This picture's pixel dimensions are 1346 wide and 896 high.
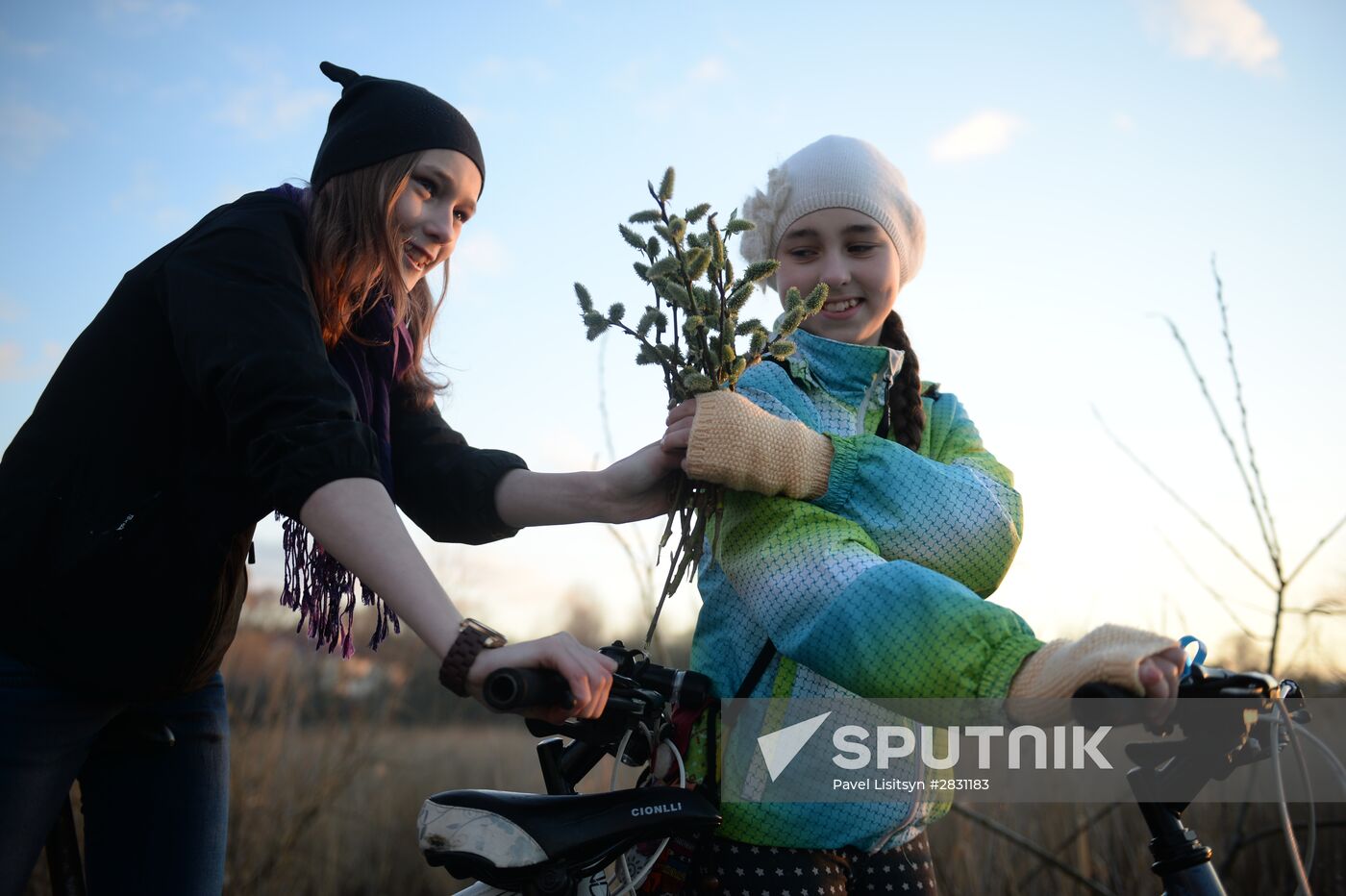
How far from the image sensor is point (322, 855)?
5.04 metres

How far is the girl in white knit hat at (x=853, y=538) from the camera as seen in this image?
1306 millimetres

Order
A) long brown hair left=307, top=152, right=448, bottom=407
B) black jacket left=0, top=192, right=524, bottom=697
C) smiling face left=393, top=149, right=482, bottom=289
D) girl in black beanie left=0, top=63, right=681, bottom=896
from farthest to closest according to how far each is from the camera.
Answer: smiling face left=393, top=149, right=482, bottom=289 < long brown hair left=307, top=152, right=448, bottom=407 < black jacket left=0, top=192, right=524, bottom=697 < girl in black beanie left=0, top=63, right=681, bottom=896

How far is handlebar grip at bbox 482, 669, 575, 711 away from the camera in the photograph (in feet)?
4.10

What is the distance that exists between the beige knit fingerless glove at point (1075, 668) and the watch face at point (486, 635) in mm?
643

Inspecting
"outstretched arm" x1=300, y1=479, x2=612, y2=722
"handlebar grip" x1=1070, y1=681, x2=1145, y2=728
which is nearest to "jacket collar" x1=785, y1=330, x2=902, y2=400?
"outstretched arm" x1=300, y1=479, x2=612, y2=722

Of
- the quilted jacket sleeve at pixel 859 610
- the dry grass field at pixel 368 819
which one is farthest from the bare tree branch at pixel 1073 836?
the quilted jacket sleeve at pixel 859 610

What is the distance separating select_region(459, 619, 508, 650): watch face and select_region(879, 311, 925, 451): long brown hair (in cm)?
89

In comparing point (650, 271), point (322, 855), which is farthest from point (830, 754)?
point (322, 855)

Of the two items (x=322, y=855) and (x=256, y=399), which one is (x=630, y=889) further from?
(x=322, y=855)

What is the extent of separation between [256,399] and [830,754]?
1068 millimetres

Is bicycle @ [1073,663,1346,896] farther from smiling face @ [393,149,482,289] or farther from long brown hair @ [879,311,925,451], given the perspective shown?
smiling face @ [393,149,482,289]

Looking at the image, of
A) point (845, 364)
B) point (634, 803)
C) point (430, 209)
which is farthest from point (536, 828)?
point (430, 209)

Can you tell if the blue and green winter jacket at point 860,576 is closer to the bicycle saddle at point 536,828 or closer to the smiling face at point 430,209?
the bicycle saddle at point 536,828

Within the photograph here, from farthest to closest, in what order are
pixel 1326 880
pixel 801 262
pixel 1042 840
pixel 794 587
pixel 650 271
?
pixel 1042 840 < pixel 1326 880 < pixel 801 262 < pixel 650 271 < pixel 794 587
